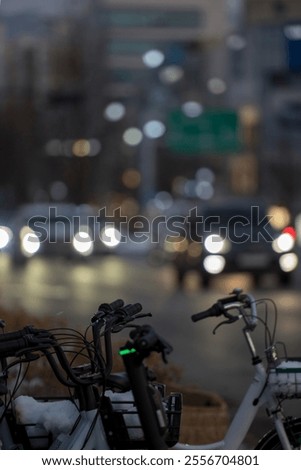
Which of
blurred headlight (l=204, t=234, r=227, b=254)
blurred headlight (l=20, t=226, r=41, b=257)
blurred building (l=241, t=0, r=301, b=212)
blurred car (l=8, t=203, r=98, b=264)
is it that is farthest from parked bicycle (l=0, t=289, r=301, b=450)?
blurred building (l=241, t=0, r=301, b=212)

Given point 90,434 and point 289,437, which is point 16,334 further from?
point 289,437

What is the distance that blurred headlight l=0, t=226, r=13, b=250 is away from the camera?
3659 cm

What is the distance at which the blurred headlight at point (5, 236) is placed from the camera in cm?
3659

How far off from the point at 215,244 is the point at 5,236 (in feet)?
36.9

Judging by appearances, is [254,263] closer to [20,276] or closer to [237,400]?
[20,276]

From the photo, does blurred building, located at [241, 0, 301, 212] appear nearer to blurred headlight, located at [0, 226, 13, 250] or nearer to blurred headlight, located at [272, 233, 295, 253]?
blurred headlight, located at [0, 226, 13, 250]

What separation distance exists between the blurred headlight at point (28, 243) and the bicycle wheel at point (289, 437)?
32601 mm

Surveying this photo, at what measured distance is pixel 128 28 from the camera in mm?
114375

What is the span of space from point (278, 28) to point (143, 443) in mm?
63572

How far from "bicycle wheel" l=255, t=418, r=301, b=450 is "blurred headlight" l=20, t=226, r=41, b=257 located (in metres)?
32.6

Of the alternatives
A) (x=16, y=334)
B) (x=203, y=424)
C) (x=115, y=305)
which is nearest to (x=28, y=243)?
(x=203, y=424)

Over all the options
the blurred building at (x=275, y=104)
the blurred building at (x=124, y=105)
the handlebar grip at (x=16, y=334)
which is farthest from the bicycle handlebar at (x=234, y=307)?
the blurred building at (x=275, y=104)

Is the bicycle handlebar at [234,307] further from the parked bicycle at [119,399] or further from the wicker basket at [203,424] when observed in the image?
the wicker basket at [203,424]
